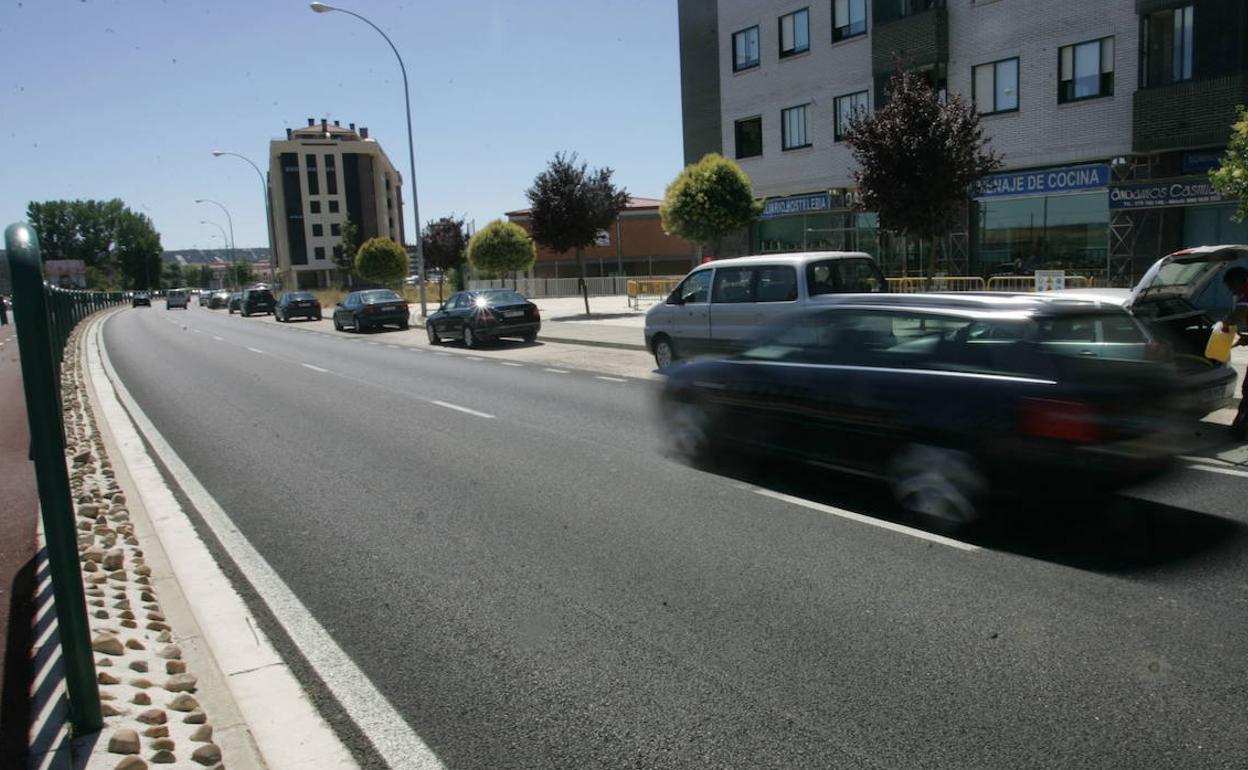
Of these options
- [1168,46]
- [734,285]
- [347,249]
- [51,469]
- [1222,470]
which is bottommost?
[1222,470]

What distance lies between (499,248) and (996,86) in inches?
822

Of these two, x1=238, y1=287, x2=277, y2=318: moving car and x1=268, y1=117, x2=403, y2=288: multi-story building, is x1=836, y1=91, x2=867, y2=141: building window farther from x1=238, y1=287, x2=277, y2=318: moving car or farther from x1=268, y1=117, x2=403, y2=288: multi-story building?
x1=268, y1=117, x2=403, y2=288: multi-story building

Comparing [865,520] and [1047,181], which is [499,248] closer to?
[1047,181]

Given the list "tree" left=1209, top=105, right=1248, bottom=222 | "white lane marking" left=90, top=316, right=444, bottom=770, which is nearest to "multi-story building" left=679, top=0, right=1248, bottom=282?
"tree" left=1209, top=105, right=1248, bottom=222

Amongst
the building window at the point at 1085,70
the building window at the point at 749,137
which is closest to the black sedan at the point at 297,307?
the building window at the point at 749,137

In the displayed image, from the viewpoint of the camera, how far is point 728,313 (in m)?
13.4

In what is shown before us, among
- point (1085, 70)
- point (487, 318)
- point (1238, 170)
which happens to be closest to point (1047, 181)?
point (1085, 70)

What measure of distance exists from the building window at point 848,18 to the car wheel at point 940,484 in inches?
1087

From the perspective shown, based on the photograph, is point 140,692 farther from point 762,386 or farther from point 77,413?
point 77,413

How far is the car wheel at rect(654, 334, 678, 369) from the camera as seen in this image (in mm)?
14656

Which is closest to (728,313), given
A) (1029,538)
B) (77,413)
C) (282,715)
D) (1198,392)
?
(1198,392)

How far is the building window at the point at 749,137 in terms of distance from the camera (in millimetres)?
34656

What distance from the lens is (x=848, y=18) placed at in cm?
3083

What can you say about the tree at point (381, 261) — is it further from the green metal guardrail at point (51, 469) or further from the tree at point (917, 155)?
the green metal guardrail at point (51, 469)
